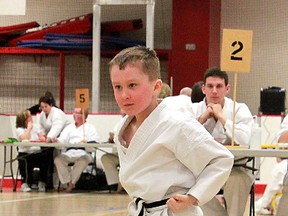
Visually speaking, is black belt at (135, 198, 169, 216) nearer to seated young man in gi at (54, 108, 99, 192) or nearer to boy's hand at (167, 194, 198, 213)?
boy's hand at (167, 194, 198, 213)

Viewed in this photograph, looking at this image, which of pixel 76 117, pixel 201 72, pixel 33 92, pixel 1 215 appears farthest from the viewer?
pixel 33 92

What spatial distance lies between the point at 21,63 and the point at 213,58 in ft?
15.1

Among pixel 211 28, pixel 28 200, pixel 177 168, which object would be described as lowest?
pixel 28 200

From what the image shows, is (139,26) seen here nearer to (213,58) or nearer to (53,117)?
(213,58)

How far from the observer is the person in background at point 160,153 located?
2682 millimetres

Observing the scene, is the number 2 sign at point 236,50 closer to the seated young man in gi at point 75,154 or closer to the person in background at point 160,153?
the person in background at point 160,153

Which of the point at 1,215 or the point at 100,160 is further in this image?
the point at 100,160

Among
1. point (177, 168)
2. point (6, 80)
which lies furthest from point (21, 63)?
point (177, 168)

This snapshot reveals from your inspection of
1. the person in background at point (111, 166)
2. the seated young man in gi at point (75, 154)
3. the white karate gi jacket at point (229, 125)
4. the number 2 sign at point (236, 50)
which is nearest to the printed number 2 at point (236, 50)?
the number 2 sign at point (236, 50)

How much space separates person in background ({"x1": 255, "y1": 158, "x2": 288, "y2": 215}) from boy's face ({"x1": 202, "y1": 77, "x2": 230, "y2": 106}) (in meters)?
2.02

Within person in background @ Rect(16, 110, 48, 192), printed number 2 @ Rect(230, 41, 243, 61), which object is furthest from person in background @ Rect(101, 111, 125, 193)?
printed number 2 @ Rect(230, 41, 243, 61)

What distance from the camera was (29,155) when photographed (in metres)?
12.3

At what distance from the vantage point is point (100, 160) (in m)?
12.2

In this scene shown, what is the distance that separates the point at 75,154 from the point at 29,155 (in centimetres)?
85
